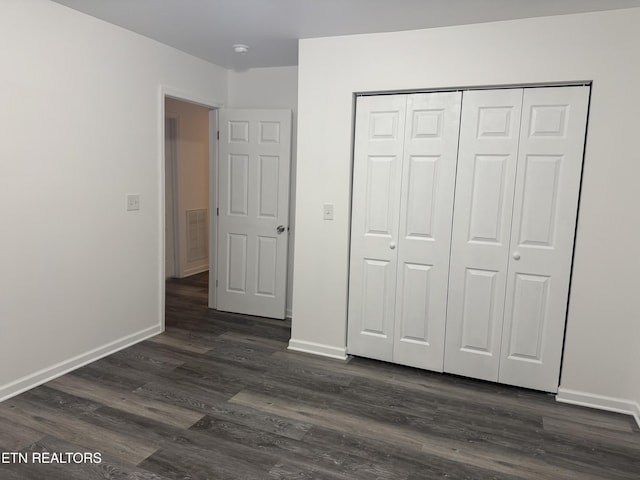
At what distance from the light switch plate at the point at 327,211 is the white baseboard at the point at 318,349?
1.04m

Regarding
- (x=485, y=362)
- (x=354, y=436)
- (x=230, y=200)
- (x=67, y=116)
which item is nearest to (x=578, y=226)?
(x=485, y=362)

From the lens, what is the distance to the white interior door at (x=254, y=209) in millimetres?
4129

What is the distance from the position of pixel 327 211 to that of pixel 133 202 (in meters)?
1.55

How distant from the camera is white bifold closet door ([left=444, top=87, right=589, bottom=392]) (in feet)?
9.03

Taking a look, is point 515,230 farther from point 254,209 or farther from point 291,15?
point 254,209

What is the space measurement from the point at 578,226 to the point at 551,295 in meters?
0.48

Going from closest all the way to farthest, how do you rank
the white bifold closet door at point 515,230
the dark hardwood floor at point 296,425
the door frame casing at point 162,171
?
the dark hardwood floor at point 296,425, the white bifold closet door at point 515,230, the door frame casing at point 162,171

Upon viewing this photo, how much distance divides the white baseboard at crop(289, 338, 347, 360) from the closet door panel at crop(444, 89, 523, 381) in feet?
2.68

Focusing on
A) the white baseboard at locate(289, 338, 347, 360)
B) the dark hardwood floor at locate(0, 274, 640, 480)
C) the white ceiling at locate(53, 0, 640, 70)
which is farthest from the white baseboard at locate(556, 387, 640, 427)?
the white ceiling at locate(53, 0, 640, 70)

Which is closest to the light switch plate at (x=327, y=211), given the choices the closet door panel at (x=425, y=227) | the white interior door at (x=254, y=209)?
the closet door panel at (x=425, y=227)

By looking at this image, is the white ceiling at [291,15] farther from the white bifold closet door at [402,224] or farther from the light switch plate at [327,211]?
the light switch plate at [327,211]

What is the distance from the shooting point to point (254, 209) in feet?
13.9

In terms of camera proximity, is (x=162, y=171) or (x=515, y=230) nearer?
(x=515, y=230)

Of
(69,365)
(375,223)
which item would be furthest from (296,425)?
(69,365)
